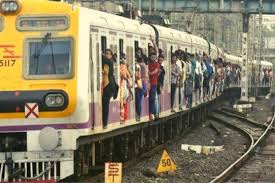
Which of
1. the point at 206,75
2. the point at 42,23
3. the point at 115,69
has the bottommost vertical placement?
the point at 206,75

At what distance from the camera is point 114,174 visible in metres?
10.0

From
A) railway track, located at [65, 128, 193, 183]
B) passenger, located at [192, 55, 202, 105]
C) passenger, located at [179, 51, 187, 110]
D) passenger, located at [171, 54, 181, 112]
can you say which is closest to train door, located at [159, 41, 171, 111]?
passenger, located at [171, 54, 181, 112]

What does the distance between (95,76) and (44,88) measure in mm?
1407

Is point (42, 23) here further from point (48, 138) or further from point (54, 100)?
point (48, 138)

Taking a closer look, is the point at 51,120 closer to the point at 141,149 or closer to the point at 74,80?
the point at 74,80

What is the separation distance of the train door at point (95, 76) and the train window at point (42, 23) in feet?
2.62

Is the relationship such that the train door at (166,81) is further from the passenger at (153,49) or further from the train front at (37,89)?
the train front at (37,89)

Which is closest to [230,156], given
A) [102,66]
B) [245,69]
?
[102,66]

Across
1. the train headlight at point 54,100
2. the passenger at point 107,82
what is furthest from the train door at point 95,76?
the train headlight at point 54,100

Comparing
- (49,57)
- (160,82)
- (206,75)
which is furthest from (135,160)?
(206,75)

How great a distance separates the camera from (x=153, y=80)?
15781mm

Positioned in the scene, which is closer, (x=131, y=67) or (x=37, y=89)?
(x=37, y=89)

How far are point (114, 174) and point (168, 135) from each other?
31.9ft

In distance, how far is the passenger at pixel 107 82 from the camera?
11578mm
